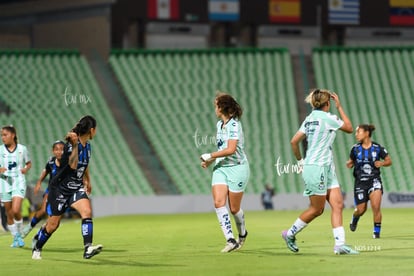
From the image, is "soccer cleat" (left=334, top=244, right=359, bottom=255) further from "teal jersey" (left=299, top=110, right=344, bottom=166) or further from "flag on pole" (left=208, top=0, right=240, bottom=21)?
"flag on pole" (left=208, top=0, right=240, bottom=21)

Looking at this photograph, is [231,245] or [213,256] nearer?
[213,256]

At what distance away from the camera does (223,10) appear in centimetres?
4938

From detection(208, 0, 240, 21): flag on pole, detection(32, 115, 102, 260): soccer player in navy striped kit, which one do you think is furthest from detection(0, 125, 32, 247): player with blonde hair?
detection(208, 0, 240, 21): flag on pole

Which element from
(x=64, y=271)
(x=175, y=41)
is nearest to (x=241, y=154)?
(x=64, y=271)

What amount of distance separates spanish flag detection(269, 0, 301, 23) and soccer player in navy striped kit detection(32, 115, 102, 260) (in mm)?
35718

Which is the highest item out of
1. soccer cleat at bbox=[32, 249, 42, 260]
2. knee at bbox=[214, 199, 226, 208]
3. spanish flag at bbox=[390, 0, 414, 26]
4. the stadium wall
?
spanish flag at bbox=[390, 0, 414, 26]

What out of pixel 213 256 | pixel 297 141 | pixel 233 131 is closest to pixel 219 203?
pixel 213 256

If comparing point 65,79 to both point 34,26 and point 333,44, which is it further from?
point 333,44

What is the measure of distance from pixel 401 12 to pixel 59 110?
59.3ft

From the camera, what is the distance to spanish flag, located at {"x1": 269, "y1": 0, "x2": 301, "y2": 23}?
49.5m

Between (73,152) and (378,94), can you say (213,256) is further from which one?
(378,94)

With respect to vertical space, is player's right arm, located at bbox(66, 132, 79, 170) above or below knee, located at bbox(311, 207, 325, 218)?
above

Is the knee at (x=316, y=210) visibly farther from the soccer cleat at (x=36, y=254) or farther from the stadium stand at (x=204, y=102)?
the stadium stand at (x=204, y=102)

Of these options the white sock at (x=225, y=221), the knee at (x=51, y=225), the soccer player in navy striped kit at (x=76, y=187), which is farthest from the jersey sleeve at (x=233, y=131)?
the knee at (x=51, y=225)
